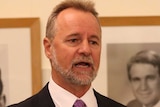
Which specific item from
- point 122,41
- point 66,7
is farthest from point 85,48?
point 122,41

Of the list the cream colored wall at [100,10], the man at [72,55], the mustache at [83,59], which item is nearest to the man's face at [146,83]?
the cream colored wall at [100,10]

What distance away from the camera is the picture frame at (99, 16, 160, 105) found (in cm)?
135

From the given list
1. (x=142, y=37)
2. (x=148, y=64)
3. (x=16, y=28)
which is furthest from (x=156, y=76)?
(x=16, y=28)

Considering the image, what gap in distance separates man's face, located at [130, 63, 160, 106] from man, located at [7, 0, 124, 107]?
1.05ft

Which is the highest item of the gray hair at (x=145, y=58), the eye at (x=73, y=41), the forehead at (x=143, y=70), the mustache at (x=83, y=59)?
the eye at (x=73, y=41)

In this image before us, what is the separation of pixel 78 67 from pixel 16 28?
1.62 feet

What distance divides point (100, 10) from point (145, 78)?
0.33 metres

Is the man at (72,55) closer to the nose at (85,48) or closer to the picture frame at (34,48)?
the nose at (85,48)

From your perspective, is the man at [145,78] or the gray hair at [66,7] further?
the man at [145,78]

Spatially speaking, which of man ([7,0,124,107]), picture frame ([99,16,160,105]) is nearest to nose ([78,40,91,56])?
man ([7,0,124,107])

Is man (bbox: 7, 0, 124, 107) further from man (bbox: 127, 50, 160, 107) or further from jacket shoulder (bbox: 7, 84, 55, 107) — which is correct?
man (bbox: 127, 50, 160, 107)

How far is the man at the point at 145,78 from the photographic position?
1.35 m

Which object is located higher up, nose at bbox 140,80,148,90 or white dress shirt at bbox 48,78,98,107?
white dress shirt at bbox 48,78,98,107

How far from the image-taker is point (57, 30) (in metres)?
1.02
